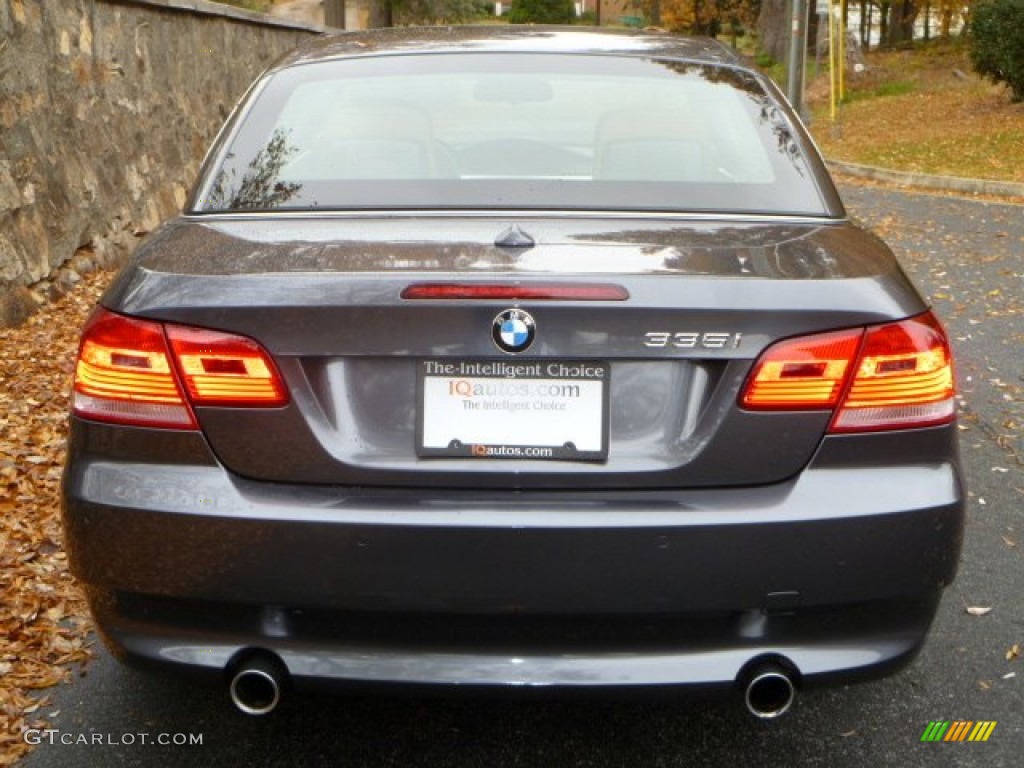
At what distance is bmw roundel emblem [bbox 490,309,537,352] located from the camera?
97.7 inches

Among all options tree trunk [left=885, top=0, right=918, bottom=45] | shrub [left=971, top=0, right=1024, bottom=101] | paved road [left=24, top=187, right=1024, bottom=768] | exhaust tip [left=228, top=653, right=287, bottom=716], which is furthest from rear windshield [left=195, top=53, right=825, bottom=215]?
tree trunk [left=885, top=0, right=918, bottom=45]

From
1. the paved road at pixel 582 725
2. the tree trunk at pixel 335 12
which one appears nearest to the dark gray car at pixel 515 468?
the paved road at pixel 582 725

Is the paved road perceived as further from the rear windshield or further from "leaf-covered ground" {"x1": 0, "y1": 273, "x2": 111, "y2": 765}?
the rear windshield

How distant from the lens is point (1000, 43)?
21.7 m

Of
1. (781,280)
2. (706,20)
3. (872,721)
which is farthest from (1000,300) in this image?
(706,20)

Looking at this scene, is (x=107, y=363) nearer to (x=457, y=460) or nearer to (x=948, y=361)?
(x=457, y=460)

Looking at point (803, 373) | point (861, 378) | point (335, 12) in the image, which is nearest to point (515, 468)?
point (803, 373)

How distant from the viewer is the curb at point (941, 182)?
15.5 metres

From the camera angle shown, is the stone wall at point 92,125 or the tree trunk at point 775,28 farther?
the tree trunk at point 775,28

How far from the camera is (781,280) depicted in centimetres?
259

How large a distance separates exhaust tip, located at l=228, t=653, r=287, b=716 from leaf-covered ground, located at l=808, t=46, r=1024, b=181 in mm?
15421

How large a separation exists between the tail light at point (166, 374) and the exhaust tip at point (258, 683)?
0.50 meters

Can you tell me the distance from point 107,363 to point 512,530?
915 mm

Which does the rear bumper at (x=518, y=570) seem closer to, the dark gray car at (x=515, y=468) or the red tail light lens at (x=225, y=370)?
the dark gray car at (x=515, y=468)
